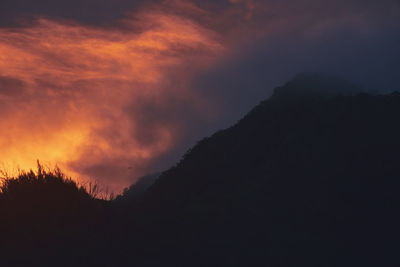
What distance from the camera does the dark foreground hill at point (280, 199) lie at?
32.7 ft

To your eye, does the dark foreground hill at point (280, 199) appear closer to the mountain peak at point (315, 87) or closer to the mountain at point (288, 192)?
the mountain at point (288, 192)

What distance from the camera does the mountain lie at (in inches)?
406

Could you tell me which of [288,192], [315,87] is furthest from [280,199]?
[315,87]

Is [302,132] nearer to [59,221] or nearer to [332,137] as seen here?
[332,137]

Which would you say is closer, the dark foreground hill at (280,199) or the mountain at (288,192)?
the dark foreground hill at (280,199)

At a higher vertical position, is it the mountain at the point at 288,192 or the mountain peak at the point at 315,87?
the mountain peak at the point at 315,87

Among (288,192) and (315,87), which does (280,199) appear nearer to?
(288,192)

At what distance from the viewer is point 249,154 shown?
17.2 meters

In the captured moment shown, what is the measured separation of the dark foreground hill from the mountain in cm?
3

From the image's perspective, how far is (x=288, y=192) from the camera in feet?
44.2

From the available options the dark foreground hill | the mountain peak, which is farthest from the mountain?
the mountain peak

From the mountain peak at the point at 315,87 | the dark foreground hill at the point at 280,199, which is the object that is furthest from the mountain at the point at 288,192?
the mountain peak at the point at 315,87

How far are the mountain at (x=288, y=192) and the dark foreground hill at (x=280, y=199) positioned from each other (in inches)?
1.2

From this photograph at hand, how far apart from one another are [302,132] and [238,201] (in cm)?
468
